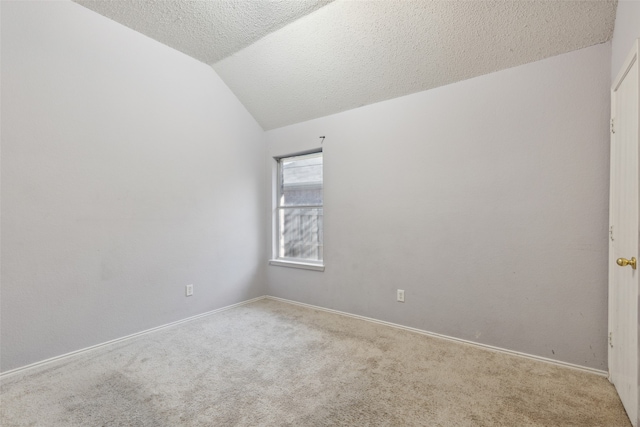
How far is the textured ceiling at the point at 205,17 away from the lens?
2.44m

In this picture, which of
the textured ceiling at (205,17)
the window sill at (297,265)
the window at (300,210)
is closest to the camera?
the textured ceiling at (205,17)

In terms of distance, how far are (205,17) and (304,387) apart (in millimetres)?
3085

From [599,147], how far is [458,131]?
0.96m

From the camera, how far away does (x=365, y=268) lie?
322cm

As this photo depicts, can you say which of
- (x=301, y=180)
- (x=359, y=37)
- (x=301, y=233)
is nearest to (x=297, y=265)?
(x=301, y=233)

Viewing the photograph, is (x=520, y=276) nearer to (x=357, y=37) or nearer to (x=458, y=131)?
(x=458, y=131)

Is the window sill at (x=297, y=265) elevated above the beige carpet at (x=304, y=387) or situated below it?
above

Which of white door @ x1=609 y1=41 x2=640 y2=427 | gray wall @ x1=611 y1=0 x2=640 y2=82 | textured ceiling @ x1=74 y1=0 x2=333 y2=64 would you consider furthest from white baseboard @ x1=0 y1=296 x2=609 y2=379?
textured ceiling @ x1=74 y1=0 x2=333 y2=64

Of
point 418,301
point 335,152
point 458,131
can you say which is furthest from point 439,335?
point 335,152

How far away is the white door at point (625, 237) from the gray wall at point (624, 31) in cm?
12

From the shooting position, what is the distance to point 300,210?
4.00 m

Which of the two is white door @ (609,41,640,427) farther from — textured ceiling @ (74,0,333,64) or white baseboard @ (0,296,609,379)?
textured ceiling @ (74,0,333,64)

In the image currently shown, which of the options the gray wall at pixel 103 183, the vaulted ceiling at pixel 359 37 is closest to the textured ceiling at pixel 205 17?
the vaulted ceiling at pixel 359 37

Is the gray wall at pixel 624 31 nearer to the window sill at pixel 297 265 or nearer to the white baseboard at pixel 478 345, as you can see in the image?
the white baseboard at pixel 478 345
